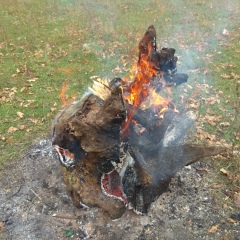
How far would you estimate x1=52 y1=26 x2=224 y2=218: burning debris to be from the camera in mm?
3299

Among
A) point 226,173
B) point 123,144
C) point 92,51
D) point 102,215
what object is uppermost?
point 123,144

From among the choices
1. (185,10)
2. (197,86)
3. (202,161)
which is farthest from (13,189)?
(185,10)

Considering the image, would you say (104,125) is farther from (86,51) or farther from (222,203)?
(86,51)

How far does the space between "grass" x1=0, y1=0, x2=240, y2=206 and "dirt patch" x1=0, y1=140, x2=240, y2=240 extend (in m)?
0.84

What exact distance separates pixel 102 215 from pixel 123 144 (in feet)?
3.77

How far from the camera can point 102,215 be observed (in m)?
4.10

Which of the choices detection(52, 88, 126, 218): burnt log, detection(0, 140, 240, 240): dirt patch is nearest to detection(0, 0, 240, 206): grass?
detection(0, 140, 240, 240): dirt patch

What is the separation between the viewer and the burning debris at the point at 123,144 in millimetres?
3299

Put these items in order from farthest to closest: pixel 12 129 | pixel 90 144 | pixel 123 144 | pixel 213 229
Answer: pixel 12 129
pixel 213 229
pixel 123 144
pixel 90 144

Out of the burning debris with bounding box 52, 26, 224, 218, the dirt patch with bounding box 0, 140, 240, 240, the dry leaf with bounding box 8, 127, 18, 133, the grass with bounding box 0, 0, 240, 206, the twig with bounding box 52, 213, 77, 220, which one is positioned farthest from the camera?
the grass with bounding box 0, 0, 240, 206

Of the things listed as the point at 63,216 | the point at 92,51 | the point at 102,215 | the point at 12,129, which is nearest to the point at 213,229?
the point at 102,215

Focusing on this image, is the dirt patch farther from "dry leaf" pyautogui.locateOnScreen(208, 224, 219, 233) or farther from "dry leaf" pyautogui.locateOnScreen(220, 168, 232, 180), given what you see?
"dry leaf" pyautogui.locateOnScreen(220, 168, 232, 180)

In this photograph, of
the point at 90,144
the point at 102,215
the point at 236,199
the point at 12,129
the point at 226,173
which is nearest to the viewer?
the point at 90,144

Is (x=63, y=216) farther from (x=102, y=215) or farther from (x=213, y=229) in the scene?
(x=213, y=229)
